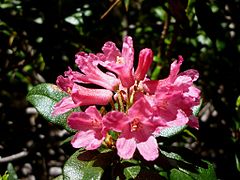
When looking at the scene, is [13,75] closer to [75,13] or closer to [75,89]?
[75,13]

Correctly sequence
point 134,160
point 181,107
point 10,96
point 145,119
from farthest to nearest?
point 10,96 < point 134,160 < point 181,107 < point 145,119

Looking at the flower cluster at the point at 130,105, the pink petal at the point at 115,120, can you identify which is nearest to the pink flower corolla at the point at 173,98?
the flower cluster at the point at 130,105

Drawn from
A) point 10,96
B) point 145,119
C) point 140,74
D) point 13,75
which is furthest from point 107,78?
point 10,96

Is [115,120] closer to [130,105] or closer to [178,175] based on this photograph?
[130,105]

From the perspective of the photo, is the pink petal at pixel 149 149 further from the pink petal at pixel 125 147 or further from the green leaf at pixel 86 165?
the green leaf at pixel 86 165

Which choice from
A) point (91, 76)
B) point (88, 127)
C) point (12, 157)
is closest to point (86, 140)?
point (88, 127)

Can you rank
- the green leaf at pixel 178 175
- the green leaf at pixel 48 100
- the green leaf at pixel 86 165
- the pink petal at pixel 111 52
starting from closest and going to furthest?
the green leaf at pixel 86 165 → the green leaf at pixel 178 175 → the pink petal at pixel 111 52 → the green leaf at pixel 48 100

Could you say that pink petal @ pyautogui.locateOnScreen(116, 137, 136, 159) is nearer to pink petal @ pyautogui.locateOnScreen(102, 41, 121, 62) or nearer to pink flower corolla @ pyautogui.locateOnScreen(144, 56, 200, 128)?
pink flower corolla @ pyautogui.locateOnScreen(144, 56, 200, 128)

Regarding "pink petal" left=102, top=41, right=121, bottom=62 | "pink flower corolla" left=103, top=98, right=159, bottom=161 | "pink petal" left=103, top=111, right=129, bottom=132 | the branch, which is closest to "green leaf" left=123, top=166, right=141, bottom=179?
"pink flower corolla" left=103, top=98, right=159, bottom=161
